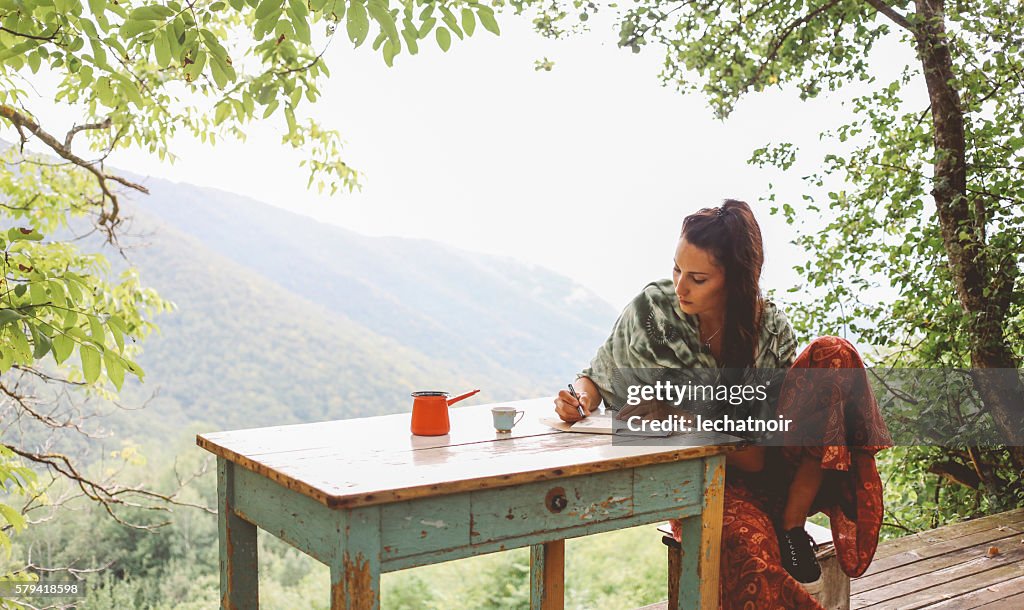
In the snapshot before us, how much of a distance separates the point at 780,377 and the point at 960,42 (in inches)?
87.8

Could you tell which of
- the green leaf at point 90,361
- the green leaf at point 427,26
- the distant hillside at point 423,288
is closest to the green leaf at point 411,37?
the green leaf at point 427,26

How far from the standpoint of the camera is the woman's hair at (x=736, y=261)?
6.95ft

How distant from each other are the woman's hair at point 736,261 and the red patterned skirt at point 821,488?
0.15m

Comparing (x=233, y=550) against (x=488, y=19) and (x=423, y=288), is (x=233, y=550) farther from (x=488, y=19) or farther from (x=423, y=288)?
(x=423, y=288)

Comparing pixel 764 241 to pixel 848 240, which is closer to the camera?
pixel 764 241

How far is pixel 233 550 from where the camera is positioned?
176cm

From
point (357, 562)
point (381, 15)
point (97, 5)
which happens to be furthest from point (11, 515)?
point (381, 15)

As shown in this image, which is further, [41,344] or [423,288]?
[423,288]

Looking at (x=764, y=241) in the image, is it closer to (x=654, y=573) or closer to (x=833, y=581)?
(x=833, y=581)

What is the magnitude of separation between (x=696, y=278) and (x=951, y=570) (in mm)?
1721

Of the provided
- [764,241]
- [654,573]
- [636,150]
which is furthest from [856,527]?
[636,150]

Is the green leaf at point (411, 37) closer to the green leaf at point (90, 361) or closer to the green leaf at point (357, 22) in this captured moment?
the green leaf at point (357, 22)

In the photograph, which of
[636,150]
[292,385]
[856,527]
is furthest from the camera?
[292,385]

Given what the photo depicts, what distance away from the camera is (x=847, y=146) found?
382 cm
